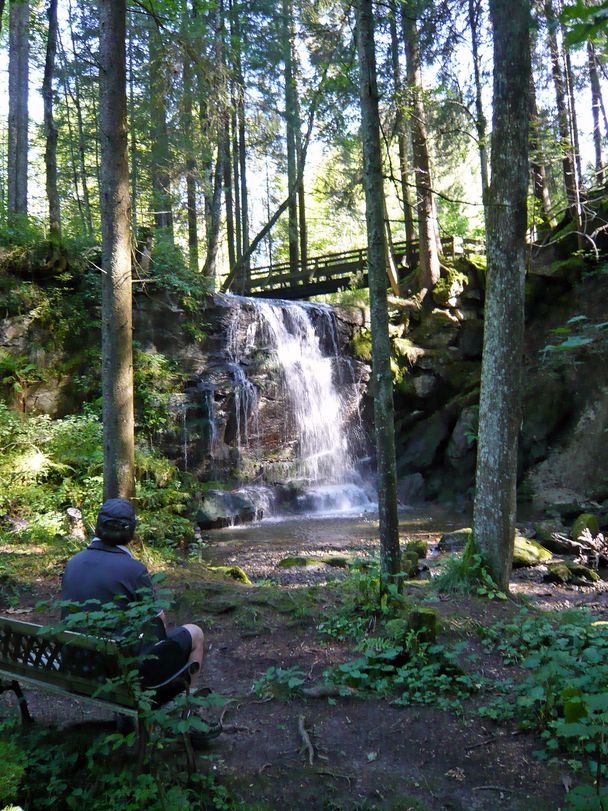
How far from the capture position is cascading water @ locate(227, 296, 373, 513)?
1379 centimetres

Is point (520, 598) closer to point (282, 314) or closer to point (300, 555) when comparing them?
point (300, 555)

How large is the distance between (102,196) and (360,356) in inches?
428

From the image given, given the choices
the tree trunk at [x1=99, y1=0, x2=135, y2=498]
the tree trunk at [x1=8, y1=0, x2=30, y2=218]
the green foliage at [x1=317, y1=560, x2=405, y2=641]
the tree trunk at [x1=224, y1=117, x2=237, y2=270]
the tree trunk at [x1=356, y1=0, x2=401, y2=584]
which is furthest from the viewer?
the tree trunk at [x1=224, y1=117, x2=237, y2=270]

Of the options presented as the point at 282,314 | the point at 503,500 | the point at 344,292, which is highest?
the point at 344,292

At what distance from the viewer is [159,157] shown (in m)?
14.1

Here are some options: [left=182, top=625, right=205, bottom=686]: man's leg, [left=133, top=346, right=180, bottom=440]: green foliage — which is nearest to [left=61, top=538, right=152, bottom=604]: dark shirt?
[left=182, top=625, right=205, bottom=686]: man's leg

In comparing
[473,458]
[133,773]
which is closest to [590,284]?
[473,458]

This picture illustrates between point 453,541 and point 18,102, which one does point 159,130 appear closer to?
point 18,102

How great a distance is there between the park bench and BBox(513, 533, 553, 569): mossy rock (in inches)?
268

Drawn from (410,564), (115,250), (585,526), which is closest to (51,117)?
(115,250)

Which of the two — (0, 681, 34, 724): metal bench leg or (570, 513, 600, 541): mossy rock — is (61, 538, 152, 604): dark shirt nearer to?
(0, 681, 34, 724): metal bench leg

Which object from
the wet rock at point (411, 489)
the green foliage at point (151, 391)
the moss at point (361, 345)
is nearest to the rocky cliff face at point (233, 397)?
the green foliage at point (151, 391)

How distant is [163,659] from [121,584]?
1.37 ft

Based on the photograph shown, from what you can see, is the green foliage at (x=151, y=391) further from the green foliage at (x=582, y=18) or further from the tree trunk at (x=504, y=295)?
the green foliage at (x=582, y=18)
